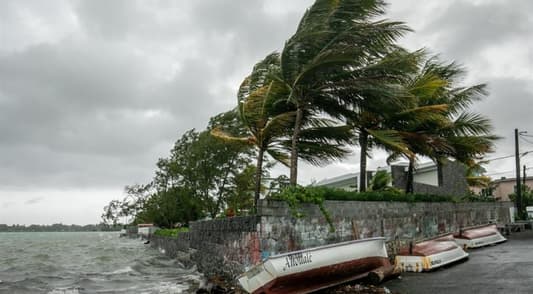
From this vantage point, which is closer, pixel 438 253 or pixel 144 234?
pixel 438 253

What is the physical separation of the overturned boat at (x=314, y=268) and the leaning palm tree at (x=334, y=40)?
293cm

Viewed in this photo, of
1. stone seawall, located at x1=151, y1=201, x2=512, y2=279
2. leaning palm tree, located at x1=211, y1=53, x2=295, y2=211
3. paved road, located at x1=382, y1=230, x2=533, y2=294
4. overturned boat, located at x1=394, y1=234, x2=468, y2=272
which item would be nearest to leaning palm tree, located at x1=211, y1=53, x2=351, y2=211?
leaning palm tree, located at x1=211, y1=53, x2=295, y2=211

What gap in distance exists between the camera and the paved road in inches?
331

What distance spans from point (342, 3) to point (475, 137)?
9.11 metres

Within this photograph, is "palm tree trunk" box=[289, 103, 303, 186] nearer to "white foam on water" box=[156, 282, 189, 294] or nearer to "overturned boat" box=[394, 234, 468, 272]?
"overturned boat" box=[394, 234, 468, 272]

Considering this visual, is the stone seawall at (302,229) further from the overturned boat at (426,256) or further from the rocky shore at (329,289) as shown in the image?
the overturned boat at (426,256)

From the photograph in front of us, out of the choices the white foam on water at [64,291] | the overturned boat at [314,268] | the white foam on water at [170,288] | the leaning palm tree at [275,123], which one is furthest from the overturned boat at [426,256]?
the white foam on water at [64,291]

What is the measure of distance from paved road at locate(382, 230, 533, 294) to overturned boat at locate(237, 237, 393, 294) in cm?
71

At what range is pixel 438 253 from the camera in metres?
11.3

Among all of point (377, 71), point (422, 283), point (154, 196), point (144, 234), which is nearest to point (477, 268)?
point (422, 283)

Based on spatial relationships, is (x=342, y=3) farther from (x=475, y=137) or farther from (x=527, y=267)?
(x=475, y=137)

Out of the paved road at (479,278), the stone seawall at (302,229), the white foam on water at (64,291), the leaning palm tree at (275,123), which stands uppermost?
the leaning palm tree at (275,123)

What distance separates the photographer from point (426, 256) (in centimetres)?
1104

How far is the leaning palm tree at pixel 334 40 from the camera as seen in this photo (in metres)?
11.6
